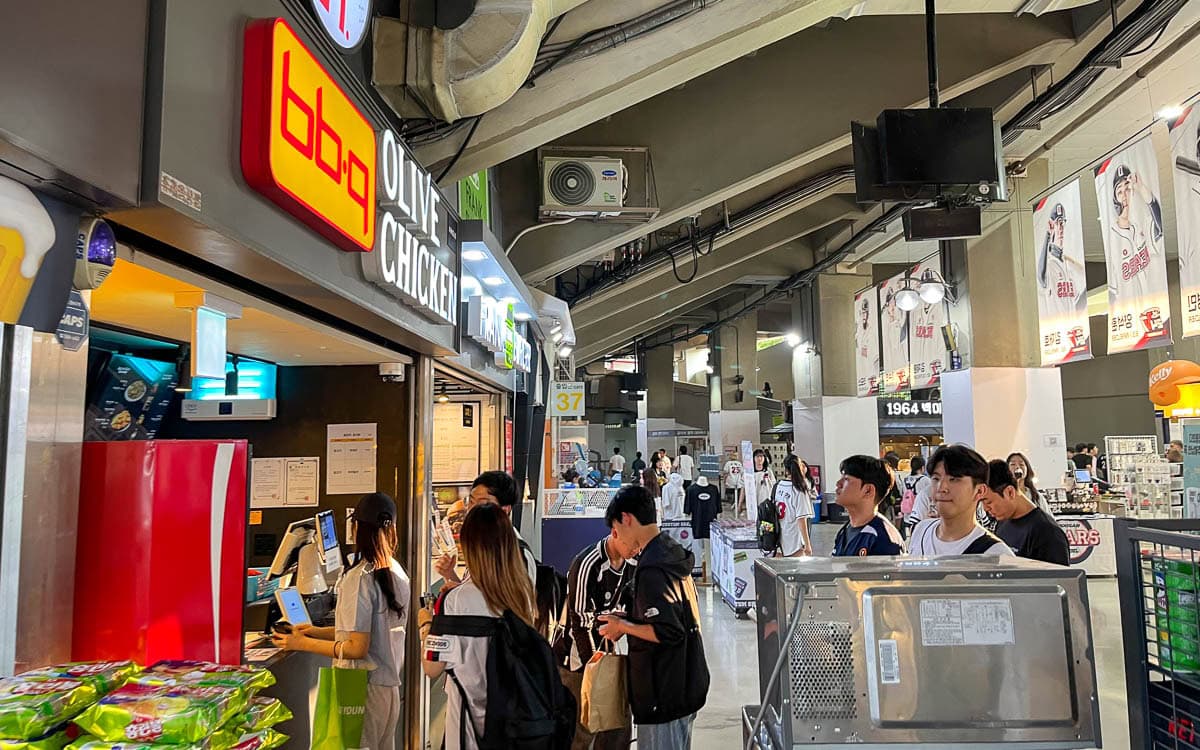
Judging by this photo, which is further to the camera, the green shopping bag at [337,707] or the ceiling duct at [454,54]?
the green shopping bag at [337,707]

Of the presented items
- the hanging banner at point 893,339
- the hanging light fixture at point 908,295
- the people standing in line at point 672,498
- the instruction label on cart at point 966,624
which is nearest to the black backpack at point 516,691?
the instruction label on cart at point 966,624

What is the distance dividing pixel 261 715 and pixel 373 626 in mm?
1729

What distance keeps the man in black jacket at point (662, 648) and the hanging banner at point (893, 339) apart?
364 inches

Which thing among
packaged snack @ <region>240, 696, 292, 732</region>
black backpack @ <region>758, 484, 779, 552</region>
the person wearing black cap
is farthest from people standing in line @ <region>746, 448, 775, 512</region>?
packaged snack @ <region>240, 696, 292, 732</region>

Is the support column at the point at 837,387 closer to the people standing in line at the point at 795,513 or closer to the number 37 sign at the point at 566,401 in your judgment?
the number 37 sign at the point at 566,401

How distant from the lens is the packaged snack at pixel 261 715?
139 centimetres

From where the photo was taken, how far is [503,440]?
6848 millimetres

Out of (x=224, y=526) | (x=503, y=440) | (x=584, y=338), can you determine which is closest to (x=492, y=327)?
(x=503, y=440)

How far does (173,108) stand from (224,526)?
1.12 m

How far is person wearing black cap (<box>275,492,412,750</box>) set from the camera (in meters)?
2.98

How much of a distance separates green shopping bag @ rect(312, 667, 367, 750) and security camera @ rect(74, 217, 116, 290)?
2033 millimetres

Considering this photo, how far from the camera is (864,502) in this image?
152 inches

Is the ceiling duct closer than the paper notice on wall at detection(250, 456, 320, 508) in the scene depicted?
Yes

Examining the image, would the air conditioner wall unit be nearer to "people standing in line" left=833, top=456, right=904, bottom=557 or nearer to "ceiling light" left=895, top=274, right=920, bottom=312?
"people standing in line" left=833, top=456, right=904, bottom=557
